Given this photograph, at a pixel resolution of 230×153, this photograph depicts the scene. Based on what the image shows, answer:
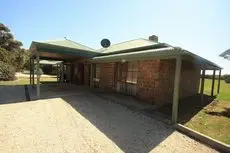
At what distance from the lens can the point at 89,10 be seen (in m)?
10.6

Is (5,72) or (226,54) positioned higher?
(226,54)

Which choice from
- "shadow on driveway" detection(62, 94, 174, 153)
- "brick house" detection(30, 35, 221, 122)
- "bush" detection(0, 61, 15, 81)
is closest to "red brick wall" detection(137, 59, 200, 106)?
"brick house" detection(30, 35, 221, 122)

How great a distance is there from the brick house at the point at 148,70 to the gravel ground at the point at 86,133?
1290 mm

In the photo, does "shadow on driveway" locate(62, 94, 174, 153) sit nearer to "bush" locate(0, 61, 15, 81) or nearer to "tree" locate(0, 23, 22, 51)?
"bush" locate(0, 61, 15, 81)

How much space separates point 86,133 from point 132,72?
586 cm

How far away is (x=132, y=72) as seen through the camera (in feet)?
30.2

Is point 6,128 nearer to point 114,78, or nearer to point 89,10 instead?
point 114,78

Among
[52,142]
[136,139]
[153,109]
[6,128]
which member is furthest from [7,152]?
[153,109]

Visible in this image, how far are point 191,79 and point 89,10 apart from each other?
31.7 feet

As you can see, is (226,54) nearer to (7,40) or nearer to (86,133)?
(86,133)

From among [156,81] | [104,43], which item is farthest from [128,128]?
[104,43]

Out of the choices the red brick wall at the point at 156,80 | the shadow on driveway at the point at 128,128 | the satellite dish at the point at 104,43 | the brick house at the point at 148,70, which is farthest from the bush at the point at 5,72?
the red brick wall at the point at 156,80

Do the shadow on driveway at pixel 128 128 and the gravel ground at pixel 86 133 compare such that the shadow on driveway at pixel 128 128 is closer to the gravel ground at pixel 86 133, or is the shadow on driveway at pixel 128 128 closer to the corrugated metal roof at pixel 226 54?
the gravel ground at pixel 86 133

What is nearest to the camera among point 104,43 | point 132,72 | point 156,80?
point 156,80
